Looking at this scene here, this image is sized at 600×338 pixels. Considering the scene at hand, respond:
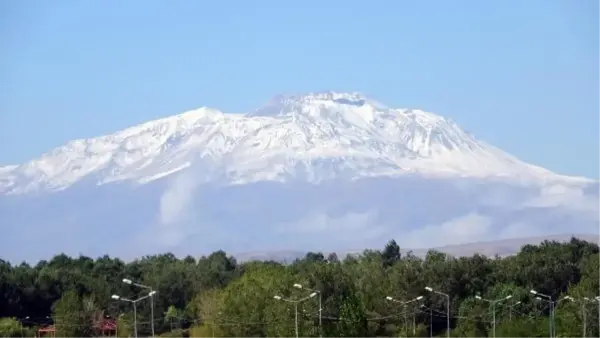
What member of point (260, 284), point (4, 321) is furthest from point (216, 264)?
point (260, 284)

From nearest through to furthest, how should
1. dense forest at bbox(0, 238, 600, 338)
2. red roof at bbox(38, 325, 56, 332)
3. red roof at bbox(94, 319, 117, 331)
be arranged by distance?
dense forest at bbox(0, 238, 600, 338), red roof at bbox(94, 319, 117, 331), red roof at bbox(38, 325, 56, 332)

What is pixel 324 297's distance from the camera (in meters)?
94.4

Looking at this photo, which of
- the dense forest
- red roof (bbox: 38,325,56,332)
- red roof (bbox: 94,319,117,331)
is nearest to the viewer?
the dense forest

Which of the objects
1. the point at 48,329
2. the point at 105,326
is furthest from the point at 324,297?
the point at 48,329

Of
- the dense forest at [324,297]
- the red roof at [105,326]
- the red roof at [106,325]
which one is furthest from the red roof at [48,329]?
the red roof at [106,325]

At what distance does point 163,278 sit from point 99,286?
7524 mm

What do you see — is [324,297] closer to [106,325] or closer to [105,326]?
[105,326]

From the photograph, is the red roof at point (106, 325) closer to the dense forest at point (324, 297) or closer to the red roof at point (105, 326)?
the red roof at point (105, 326)

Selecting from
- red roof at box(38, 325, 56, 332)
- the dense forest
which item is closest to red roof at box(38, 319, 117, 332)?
red roof at box(38, 325, 56, 332)

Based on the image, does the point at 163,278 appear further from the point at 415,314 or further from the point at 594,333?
the point at 594,333

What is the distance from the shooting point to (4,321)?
106m

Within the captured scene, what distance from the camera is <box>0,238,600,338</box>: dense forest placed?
9050 centimetres

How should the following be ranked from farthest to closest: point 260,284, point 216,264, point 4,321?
point 216,264
point 4,321
point 260,284

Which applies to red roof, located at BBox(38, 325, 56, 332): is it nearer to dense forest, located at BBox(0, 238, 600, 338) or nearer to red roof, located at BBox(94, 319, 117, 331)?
dense forest, located at BBox(0, 238, 600, 338)
